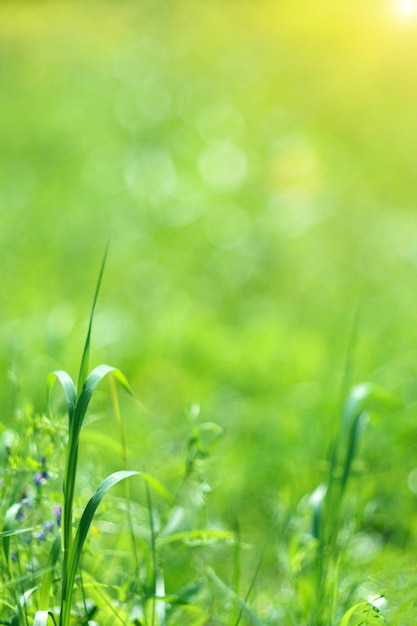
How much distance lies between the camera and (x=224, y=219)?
15.4 ft

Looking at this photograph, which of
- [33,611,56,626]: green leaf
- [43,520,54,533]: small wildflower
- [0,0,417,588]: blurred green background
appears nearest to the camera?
[33,611,56,626]: green leaf

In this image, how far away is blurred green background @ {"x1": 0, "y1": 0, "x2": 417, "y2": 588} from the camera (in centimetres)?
260

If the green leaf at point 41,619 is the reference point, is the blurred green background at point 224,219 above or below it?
below

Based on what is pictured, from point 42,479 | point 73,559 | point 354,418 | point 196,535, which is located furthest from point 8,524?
point 354,418

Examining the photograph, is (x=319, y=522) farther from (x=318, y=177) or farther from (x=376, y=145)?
(x=376, y=145)

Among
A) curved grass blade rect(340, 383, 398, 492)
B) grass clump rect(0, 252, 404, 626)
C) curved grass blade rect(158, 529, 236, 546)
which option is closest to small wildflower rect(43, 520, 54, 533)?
grass clump rect(0, 252, 404, 626)

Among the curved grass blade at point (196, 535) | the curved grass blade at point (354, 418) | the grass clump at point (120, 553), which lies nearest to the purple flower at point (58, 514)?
the grass clump at point (120, 553)

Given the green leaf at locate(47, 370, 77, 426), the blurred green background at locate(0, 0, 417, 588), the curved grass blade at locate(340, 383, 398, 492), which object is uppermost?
the green leaf at locate(47, 370, 77, 426)

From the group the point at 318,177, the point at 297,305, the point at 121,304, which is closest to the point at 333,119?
the point at 318,177

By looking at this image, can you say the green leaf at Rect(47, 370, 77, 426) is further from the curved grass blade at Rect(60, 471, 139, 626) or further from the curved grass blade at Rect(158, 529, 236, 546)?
the curved grass blade at Rect(158, 529, 236, 546)

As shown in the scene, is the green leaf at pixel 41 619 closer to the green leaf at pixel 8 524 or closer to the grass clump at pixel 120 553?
the grass clump at pixel 120 553

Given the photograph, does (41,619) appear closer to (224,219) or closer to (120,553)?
(120,553)

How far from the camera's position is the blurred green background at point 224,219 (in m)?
2.60

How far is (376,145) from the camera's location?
581cm
